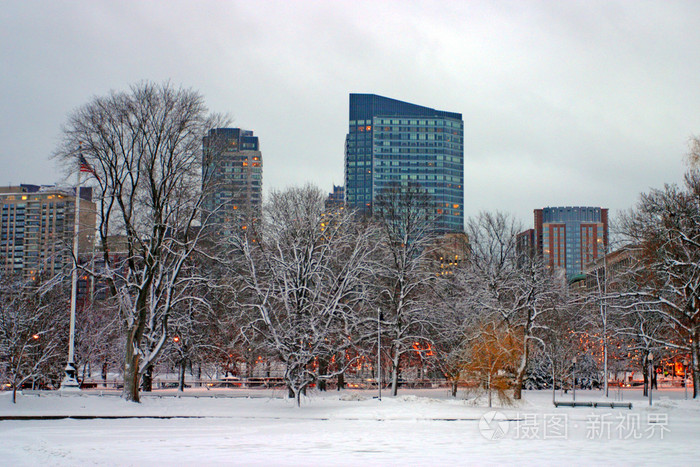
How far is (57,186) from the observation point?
35.4 metres

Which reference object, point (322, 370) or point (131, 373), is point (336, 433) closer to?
point (131, 373)

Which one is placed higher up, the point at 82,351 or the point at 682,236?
the point at 682,236

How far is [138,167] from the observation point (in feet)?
112

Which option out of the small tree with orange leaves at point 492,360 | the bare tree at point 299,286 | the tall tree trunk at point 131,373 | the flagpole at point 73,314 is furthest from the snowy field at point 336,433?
the bare tree at point 299,286

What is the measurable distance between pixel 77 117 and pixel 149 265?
809 centimetres

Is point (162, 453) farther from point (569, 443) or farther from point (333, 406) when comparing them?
point (333, 406)

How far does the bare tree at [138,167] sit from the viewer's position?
33.9 metres

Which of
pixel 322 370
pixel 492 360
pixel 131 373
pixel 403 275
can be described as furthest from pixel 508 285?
pixel 131 373

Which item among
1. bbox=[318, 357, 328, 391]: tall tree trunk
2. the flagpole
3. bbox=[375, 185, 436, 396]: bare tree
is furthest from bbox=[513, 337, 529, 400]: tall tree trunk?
the flagpole

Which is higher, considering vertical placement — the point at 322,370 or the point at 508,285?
the point at 508,285

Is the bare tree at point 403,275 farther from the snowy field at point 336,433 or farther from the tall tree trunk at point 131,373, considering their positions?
the tall tree trunk at point 131,373

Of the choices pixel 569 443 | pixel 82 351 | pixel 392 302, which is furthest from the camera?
pixel 82 351

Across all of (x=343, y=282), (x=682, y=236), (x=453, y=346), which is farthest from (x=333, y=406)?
(x=682, y=236)

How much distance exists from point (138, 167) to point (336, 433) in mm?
17809
